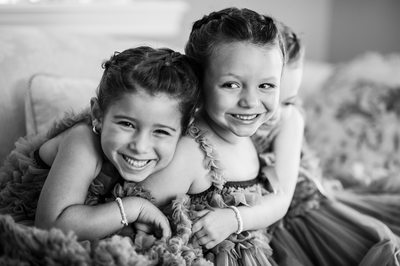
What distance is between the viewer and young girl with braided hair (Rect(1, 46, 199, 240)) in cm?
102

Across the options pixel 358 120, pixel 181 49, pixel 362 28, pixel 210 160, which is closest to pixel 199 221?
pixel 210 160

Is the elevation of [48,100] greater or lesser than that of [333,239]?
greater

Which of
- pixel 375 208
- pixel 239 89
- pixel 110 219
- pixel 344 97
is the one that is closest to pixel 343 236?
pixel 375 208

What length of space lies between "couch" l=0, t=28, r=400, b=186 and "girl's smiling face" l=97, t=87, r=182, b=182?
0.43 m

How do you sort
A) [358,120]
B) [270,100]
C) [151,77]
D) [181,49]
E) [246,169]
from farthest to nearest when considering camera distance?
1. [358,120]
2. [181,49]
3. [246,169]
4. [270,100]
5. [151,77]

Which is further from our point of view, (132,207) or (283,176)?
(283,176)

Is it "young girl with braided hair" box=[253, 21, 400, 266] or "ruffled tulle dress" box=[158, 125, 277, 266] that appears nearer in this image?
"ruffled tulle dress" box=[158, 125, 277, 266]

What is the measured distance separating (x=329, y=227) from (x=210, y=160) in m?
0.45

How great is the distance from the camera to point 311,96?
8.04 ft

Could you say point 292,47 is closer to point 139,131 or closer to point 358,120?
point 139,131

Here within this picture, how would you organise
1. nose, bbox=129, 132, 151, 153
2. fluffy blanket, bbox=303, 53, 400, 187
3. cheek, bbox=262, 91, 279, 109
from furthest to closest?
1. fluffy blanket, bbox=303, 53, 400, 187
2. cheek, bbox=262, 91, 279, 109
3. nose, bbox=129, 132, 151, 153

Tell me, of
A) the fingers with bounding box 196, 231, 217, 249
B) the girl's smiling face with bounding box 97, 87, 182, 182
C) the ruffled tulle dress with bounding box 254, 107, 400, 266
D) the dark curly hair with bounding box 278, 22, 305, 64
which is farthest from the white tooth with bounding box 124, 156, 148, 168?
the dark curly hair with bounding box 278, 22, 305, 64

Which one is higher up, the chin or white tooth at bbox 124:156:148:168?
the chin

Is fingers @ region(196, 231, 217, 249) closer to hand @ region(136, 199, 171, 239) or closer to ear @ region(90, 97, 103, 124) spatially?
hand @ region(136, 199, 171, 239)
